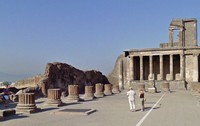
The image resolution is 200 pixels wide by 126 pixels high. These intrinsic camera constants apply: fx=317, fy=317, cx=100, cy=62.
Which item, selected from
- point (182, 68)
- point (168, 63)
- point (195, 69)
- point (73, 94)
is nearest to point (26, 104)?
point (73, 94)

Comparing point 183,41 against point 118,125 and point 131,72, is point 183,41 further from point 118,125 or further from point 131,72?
point 118,125

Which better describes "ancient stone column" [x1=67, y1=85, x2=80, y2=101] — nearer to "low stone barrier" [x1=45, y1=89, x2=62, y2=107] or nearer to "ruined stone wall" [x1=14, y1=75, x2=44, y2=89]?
"low stone barrier" [x1=45, y1=89, x2=62, y2=107]

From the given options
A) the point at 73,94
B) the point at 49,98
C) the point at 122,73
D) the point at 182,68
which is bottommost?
the point at 73,94

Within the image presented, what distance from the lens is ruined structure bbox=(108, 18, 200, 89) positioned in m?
53.1

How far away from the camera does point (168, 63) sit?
58938 millimetres

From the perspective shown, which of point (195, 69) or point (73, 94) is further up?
point (195, 69)

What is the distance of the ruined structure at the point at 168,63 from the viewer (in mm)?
53084

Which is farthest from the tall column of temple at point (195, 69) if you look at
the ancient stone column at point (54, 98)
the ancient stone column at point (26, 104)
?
the ancient stone column at point (26, 104)

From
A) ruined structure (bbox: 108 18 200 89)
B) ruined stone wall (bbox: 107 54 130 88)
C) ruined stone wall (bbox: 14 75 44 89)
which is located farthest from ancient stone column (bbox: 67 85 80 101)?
ruined stone wall (bbox: 107 54 130 88)

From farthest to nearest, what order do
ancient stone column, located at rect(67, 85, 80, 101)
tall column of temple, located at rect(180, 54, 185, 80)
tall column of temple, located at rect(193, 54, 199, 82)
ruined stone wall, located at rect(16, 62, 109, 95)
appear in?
tall column of temple, located at rect(180, 54, 185, 80)
tall column of temple, located at rect(193, 54, 199, 82)
ruined stone wall, located at rect(16, 62, 109, 95)
ancient stone column, located at rect(67, 85, 80, 101)

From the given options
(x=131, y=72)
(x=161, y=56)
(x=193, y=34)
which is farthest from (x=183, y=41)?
(x=131, y=72)

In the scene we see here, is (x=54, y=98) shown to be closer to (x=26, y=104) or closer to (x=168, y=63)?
(x=26, y=104)

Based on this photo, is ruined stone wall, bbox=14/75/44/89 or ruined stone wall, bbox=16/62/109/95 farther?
ruined stone wall, bbox=14/75/44/89

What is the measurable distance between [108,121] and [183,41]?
51.3 metres
